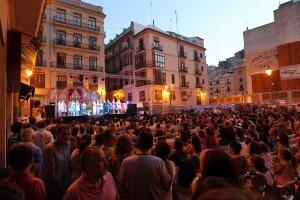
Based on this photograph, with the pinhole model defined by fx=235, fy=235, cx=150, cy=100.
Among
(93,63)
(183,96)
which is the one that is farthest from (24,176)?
(183,96)


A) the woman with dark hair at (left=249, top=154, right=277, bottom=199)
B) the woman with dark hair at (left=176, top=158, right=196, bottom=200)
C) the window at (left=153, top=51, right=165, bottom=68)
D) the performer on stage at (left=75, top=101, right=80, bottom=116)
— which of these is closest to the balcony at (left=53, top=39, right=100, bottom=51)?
the window at (left=153, top=51, right=165, bottom=68)

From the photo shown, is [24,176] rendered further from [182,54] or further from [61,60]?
[182,54]

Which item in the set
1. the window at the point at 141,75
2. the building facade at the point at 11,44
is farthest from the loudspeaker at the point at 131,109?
the building facade at the point at 11,44

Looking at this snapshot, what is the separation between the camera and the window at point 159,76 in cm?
3938

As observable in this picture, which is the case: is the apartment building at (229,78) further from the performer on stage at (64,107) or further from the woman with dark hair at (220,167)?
the woman with dark hair at (220,167)

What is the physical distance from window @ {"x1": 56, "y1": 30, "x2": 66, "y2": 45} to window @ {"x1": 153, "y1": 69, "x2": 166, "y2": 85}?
1479cm

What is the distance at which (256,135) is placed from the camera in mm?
7195

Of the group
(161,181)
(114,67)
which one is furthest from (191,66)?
(161,181)

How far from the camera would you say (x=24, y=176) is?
241 cm

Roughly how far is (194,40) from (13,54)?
49187mm

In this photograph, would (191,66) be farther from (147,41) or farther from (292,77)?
(292,77)

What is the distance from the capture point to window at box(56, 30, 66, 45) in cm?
3313

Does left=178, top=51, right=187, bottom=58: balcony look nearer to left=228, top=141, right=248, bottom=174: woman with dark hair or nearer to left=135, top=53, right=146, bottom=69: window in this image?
left=135, top=53, right=146, bottom=69: window

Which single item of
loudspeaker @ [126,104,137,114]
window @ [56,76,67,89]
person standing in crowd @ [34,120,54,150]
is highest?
window @ [56,76,67,89]
